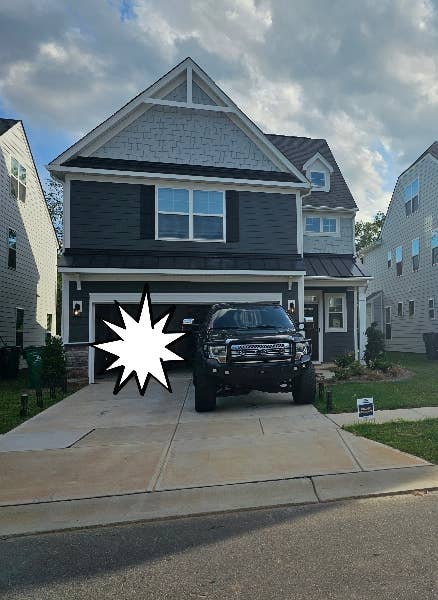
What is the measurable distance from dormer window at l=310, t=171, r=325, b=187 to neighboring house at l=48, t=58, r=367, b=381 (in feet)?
15.9

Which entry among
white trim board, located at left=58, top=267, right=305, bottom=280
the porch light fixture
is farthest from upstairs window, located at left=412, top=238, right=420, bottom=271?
the porch light fixture

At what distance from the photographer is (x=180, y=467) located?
502 cm

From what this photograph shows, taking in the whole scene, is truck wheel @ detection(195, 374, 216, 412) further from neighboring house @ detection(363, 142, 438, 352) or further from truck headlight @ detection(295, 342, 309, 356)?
neighboring house @ detection(363, 142, 438, 352)

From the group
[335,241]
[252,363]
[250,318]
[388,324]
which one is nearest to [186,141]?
[250,318]

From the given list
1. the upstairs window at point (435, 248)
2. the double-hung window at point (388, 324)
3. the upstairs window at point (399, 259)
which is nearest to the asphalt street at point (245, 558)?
the upstairs window at point (435, 248)

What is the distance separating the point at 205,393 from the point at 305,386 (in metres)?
1.91

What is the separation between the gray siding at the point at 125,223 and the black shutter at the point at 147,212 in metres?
0.12

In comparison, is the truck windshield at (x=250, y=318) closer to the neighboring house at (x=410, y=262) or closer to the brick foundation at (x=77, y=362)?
the brick foundation at (x=77, y=362)

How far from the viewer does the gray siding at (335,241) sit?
1736 cm

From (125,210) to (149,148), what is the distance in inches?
87.1

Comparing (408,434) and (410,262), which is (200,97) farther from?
(410,262)

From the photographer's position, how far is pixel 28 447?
5953mm

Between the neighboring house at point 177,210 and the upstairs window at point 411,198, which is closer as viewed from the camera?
the neighboring house at point 177,210

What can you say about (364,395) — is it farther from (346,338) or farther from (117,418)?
(346,338)
